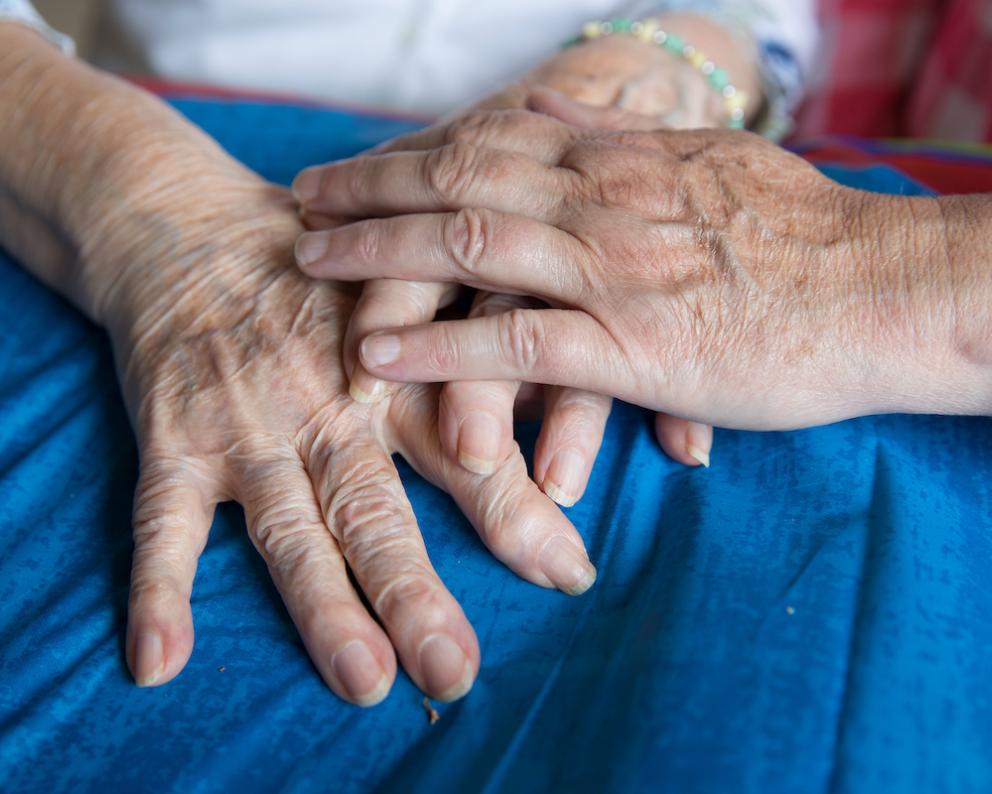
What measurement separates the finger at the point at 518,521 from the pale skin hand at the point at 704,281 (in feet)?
0.28

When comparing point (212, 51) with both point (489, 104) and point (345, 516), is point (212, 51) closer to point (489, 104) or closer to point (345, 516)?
point (489, 104)

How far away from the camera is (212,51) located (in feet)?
5.20

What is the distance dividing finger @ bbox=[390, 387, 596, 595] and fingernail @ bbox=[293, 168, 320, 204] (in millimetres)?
307

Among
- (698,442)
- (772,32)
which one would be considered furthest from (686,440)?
(772,32)

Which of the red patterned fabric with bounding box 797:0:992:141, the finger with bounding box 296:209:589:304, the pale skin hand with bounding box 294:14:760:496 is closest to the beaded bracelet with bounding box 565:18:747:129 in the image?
the pale skin hand with bounding box 294:14:760:496

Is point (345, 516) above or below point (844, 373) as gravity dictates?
below

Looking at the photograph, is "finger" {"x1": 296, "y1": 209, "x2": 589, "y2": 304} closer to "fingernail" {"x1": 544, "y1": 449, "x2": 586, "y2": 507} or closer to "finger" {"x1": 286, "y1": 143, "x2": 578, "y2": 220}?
"finger" {"x1": 286, "y1": 143, "x2": 578, "y2": 220}

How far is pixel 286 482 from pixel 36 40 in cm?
83

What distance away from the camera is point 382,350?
30.9 inches

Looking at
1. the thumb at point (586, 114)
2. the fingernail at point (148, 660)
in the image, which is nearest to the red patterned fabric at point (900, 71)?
the thumb at point (586, 114)

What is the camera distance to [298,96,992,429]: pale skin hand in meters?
0.74

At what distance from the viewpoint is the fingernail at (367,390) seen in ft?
2.70

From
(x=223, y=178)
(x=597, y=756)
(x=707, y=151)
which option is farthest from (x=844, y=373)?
(x=223, y=178)

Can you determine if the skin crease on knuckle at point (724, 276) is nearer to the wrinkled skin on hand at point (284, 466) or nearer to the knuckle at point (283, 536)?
the wrinkled skin on hand at point (284, 466)
